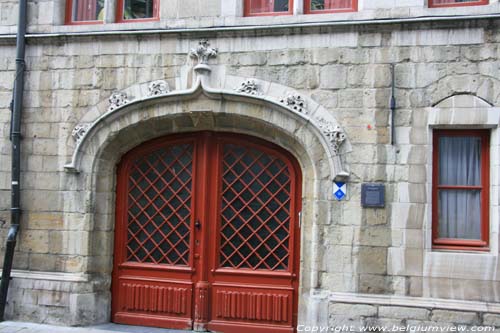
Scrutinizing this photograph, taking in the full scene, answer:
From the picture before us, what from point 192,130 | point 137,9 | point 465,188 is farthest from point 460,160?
point 137,9

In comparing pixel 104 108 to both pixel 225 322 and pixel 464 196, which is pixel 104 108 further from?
pixel 464 196

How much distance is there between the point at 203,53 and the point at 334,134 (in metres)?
1.97

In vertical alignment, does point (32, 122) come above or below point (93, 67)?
below

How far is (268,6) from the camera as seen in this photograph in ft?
20.8

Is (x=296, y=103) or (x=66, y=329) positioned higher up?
(x=296, y=103)

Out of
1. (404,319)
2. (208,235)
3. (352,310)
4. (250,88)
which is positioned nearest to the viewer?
(404,319)

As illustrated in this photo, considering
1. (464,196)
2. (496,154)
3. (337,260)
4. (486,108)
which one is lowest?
(337,260)

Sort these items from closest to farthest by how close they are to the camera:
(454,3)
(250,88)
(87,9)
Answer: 1. (454,3)
2. (250,88)
3. (87,9)

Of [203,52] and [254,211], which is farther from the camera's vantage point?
[254,211]

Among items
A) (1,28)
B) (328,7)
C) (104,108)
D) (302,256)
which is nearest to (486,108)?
(328,7)

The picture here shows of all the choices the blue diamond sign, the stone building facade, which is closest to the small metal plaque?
the stone building facade

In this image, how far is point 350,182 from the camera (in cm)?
577

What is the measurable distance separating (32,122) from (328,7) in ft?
14.1

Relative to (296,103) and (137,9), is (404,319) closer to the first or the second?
(296,103)
